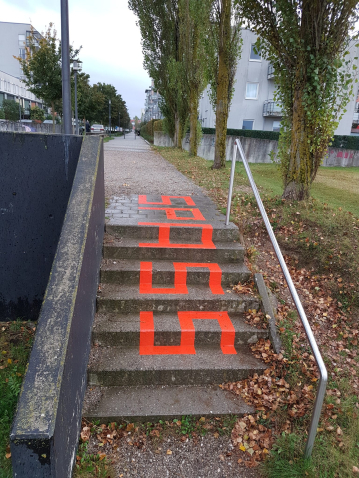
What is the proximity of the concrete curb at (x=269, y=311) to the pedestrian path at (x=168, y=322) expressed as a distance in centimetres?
10

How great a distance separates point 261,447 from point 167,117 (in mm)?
22993

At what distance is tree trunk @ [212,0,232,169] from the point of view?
36.1 feet

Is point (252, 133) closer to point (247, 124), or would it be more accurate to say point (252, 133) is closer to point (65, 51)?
point (247, 124)

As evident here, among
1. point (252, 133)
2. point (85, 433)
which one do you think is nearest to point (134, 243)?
point (85, 433)

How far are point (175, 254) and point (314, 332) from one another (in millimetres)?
1862

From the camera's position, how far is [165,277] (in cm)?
414

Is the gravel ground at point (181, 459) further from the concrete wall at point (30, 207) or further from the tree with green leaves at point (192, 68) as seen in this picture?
the tree with green leaves at point (192, 68)

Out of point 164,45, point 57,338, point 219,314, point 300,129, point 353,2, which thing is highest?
point 164,45

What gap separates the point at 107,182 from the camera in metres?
8.16

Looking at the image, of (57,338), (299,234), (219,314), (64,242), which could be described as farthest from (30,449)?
(299,234)

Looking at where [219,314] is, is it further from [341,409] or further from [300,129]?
[300,129]

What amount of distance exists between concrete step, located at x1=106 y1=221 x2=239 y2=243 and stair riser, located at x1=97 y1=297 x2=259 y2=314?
106 cm

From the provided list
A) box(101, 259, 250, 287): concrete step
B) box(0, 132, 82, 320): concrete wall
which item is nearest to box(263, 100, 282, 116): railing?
box(101, 259, 250, 287): concrete step

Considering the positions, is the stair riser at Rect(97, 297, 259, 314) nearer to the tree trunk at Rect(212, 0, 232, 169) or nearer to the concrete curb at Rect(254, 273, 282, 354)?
the concrete curb at Rect(254, 273, 282, 354)
